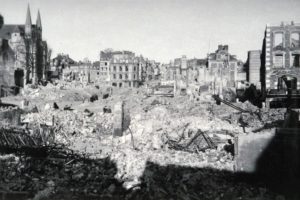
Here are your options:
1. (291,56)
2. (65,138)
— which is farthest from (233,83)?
(65,138)

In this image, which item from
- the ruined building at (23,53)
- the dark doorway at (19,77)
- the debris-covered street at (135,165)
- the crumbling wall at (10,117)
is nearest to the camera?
the debris-covered street at (135,165)

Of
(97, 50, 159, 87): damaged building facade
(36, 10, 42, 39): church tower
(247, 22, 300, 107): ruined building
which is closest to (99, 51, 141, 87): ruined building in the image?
(97, 50, 159, 87): damaged building facade

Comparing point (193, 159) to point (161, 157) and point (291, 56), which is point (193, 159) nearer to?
point (161, 157)

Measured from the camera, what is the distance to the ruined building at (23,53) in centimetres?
5697

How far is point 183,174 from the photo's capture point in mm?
12570

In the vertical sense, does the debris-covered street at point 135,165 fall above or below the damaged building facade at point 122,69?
below

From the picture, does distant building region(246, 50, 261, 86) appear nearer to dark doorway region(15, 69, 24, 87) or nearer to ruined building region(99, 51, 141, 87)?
ruined building region(99, 51, 141, 87)

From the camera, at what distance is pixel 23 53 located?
66438 mm

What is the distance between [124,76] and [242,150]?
6420 cm

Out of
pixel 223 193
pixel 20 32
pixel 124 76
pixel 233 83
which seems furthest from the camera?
pixel 124 76

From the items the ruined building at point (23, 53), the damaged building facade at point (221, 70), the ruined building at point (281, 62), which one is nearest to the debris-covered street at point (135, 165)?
the ruined building at point (281, 62)

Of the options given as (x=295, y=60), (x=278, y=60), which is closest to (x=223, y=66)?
(x=278, y=60)

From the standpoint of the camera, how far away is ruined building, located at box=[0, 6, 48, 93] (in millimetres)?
56966

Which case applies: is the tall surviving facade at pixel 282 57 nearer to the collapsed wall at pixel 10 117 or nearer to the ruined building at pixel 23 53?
the collapsed wall at pixel 10 117
